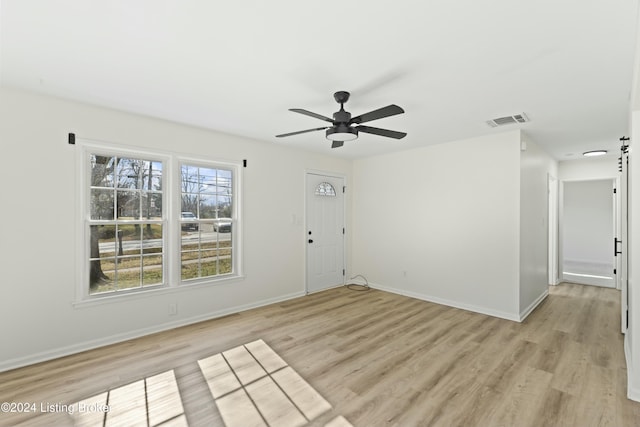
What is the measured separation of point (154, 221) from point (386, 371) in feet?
10.4

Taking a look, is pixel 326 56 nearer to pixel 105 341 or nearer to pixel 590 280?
pixel 105 341

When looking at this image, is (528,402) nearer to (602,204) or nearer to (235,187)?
(235,187)

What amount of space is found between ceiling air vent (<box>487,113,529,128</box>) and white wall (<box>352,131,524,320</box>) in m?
0.43

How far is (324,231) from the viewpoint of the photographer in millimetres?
5551

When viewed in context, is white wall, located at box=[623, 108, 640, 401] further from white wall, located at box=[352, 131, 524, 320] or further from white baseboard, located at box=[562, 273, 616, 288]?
white baseboard, located at box=[562, 273, 616, 288]

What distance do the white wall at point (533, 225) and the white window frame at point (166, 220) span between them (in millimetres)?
4056

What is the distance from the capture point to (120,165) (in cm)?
336

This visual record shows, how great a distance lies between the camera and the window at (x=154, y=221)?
3199 mm

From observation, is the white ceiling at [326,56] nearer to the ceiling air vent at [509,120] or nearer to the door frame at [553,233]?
the ceiling air vent at [509,120]

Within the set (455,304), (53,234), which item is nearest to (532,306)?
(455,304)

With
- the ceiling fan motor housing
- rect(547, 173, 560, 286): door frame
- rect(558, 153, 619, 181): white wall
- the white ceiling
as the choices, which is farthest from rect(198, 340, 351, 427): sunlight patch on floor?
rect(558, 153, 619, 181): white wall

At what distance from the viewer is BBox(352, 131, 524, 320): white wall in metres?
4.05

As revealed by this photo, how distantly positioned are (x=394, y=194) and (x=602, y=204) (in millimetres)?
6970

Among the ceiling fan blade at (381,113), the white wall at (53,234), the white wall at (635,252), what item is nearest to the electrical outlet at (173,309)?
the white wall at (53,234)
